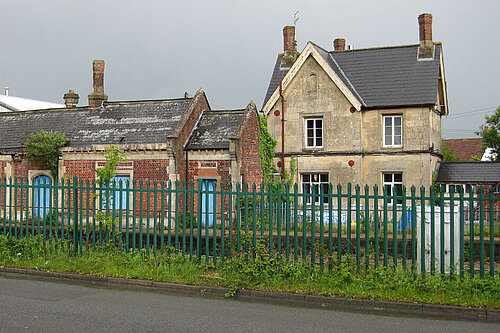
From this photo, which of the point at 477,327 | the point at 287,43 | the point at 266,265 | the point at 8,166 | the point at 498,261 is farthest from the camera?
the point at 287,43

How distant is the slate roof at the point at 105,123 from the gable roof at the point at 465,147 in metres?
33.1

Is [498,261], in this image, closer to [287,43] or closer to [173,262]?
[173,262]

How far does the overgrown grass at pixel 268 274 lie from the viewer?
8.24 metres

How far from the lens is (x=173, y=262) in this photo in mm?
10211

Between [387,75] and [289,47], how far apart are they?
5.48 metres

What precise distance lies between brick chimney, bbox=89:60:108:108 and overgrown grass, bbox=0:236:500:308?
13803mm

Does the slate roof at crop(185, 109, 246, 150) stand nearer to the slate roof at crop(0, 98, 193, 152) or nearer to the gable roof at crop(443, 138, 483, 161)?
the slate roof at crop(0, 98, 193, 152)

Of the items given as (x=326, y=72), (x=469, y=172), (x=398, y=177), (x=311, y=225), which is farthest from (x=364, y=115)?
(x=311, y=225)

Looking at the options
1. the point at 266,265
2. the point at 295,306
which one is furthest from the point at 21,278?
the point at 295,306

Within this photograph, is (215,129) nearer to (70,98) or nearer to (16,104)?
(70,98)

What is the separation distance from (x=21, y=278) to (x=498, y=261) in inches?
413

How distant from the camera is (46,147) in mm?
20375

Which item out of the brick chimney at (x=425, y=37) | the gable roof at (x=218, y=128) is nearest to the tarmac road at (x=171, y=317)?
the gable roof at (x=218, y=128)

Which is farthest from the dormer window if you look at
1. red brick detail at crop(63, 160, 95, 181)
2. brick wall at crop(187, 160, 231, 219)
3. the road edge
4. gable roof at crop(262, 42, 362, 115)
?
the road edge
